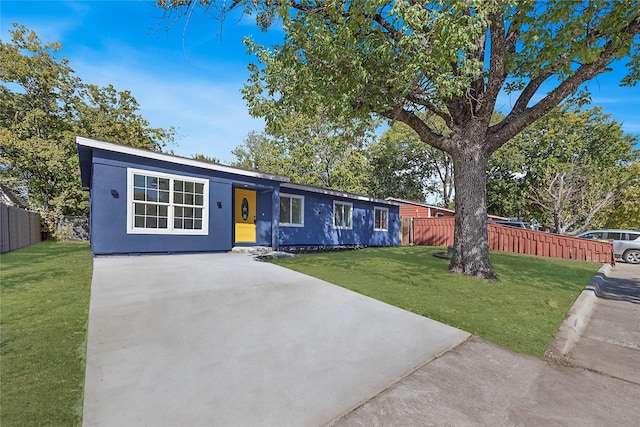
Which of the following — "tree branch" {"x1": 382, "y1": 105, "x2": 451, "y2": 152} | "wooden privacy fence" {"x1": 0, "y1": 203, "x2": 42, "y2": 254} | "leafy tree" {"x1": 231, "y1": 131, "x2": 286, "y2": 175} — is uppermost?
"leafy tree" {"x1": 231, "y1": 131, "x2": 286, "y2": 175}

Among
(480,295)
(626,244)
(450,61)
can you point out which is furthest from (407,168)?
(480,295)

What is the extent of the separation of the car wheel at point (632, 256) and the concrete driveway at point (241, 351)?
1552cm

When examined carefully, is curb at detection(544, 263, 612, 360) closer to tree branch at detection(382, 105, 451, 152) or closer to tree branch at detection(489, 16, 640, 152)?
tree branch at detection(489, 16, 640, 152)

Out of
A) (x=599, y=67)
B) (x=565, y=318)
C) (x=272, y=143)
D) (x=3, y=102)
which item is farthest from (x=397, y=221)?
(x=3, y=102)

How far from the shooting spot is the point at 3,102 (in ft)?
56.6

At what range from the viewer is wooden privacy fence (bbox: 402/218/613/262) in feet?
42.2

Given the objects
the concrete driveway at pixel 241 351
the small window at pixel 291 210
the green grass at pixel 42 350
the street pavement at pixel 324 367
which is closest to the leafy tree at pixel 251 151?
the small window at pixel 291 210

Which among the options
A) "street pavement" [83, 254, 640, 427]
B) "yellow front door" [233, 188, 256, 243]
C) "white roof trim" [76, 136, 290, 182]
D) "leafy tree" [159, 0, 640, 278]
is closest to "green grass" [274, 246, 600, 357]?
"street pavement" [83, 254, 640, 427]

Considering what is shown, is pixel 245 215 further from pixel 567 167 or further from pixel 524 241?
pixel 567 167

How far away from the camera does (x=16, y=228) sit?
10.9 meters

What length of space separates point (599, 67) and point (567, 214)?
2430 cm

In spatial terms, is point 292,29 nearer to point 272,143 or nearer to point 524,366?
point 524,366

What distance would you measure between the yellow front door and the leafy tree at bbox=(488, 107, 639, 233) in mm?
20751

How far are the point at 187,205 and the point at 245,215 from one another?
236cm
